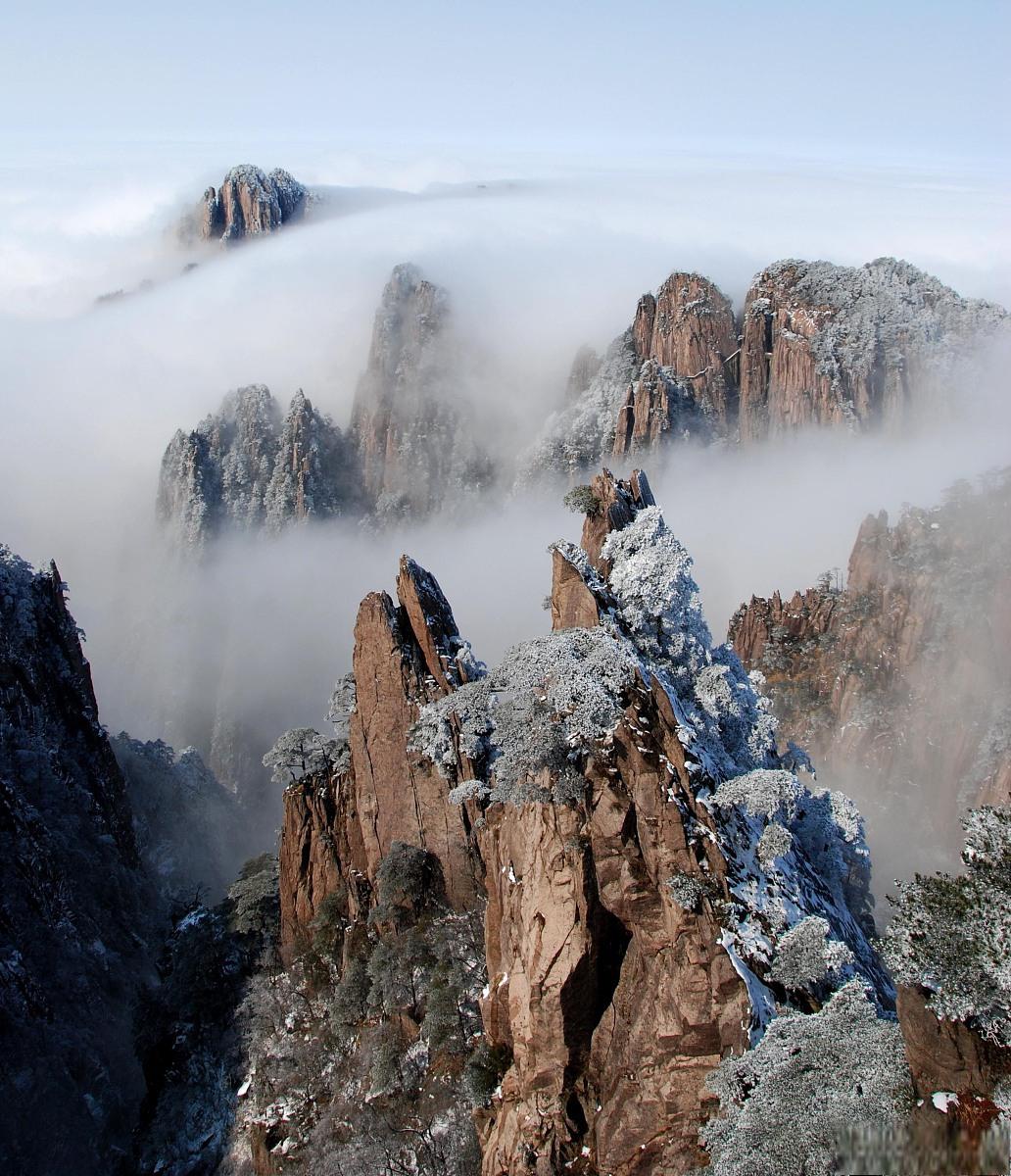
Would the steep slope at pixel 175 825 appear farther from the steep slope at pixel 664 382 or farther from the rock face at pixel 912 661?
the steep slope at pixel 664 382

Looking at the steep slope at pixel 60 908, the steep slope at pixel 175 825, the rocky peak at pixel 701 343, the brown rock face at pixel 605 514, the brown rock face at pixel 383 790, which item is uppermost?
the rocky peak at pixel 701 343

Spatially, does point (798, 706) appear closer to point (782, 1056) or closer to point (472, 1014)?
point (472, 1014)

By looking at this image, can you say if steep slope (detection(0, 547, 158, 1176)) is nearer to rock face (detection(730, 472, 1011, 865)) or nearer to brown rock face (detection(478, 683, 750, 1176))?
brown rock face (detection(478, 683, 750, 1176))

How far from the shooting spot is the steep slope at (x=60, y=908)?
4225cm

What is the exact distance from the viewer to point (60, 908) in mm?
52781

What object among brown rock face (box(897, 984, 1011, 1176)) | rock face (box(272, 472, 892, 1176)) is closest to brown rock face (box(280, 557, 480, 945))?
rock face (box(272, 472, 892, 1176))

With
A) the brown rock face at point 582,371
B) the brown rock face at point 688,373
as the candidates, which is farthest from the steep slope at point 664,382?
the brown rock face at point 582,371

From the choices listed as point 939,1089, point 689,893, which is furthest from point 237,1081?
point 939,1089

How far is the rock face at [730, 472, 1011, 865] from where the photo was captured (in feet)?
259

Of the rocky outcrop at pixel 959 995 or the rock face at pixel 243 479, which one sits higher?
the rocky outcrop at pixel 959 995

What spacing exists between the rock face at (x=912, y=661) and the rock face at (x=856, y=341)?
192 ft

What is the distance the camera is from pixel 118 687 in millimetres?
170500

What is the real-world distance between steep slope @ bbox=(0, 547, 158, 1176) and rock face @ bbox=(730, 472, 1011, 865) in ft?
205

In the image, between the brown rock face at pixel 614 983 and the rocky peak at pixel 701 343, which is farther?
the rocky peak at pixel 701 343
